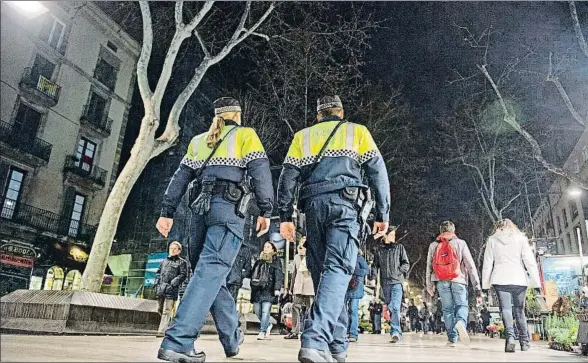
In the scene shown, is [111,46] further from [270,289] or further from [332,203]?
[332,203]

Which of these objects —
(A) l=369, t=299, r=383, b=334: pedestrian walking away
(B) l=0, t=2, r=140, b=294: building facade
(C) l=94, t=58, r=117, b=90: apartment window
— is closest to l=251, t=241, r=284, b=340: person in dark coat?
(A) l=369, t=299, r=383, b=334: pedestrian walking away

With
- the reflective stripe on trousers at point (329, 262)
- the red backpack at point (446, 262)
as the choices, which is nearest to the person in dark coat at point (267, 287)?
the red backpack at point (446, 262)

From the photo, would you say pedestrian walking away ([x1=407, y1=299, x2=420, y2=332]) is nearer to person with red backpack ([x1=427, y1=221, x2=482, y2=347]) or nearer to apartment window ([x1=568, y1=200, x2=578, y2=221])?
apartment window ([x1=568, y1=200, x2=578, y2=221])

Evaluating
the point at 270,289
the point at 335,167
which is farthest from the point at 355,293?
the point at 335,167

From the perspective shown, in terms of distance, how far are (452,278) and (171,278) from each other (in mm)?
5214

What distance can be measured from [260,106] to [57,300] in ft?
45.1

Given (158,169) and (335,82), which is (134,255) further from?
(335,82)

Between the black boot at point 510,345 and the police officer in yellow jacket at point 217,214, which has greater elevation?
the police officer in yellow jacket at point 217,214

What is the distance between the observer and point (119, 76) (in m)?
28.1

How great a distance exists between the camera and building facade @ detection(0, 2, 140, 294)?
20984 millimetres

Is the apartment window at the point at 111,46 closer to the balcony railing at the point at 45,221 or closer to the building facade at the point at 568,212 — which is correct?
the balcony railing at the point at 45,221

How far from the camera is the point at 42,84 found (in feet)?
76.0

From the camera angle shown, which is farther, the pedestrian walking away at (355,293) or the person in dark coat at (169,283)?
the person in dark coat at (169,283)

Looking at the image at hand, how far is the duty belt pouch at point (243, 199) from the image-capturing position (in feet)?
11.6
